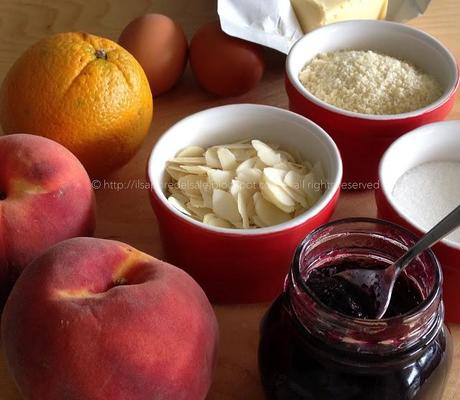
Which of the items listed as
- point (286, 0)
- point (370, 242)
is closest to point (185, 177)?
point (370, 242)

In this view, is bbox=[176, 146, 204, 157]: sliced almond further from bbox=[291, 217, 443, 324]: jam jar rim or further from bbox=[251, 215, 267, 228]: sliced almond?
bbox=[291, 217, 443, 324]: jam jar rim

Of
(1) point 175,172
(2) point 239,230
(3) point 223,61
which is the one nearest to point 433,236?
(2) point 239,230

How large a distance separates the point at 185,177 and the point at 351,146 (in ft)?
0.54

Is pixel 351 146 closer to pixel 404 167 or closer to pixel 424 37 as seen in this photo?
pixel 404 167

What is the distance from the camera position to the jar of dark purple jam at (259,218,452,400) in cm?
40

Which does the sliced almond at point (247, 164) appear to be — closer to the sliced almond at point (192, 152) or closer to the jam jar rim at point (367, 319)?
the sliced almond at point (192, 152)

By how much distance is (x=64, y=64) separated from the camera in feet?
1.90

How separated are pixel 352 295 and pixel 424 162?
229 mm

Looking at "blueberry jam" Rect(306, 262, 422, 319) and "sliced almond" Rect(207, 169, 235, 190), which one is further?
"sliced almond" Rect(207, 169, 235, 190)

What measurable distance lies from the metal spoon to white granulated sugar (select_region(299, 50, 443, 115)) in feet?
0.76

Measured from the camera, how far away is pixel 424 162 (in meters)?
→ 0.62

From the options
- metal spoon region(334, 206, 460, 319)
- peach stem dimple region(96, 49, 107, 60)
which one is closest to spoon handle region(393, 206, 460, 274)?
→ metal spoon region(334, 206, 460, 319)

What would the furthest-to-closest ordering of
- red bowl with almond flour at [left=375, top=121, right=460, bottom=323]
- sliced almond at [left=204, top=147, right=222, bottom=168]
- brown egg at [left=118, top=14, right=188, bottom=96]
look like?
1. brown egg at [left=118, top=14, right=188, bottom=96]
2. sliced almond at [left=204, top=147, right=222, bottom=168]
3. red bowl with almond flour at [left=375, top=121, right=460, bottom=323]

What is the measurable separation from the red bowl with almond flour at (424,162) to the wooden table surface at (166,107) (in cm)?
5
